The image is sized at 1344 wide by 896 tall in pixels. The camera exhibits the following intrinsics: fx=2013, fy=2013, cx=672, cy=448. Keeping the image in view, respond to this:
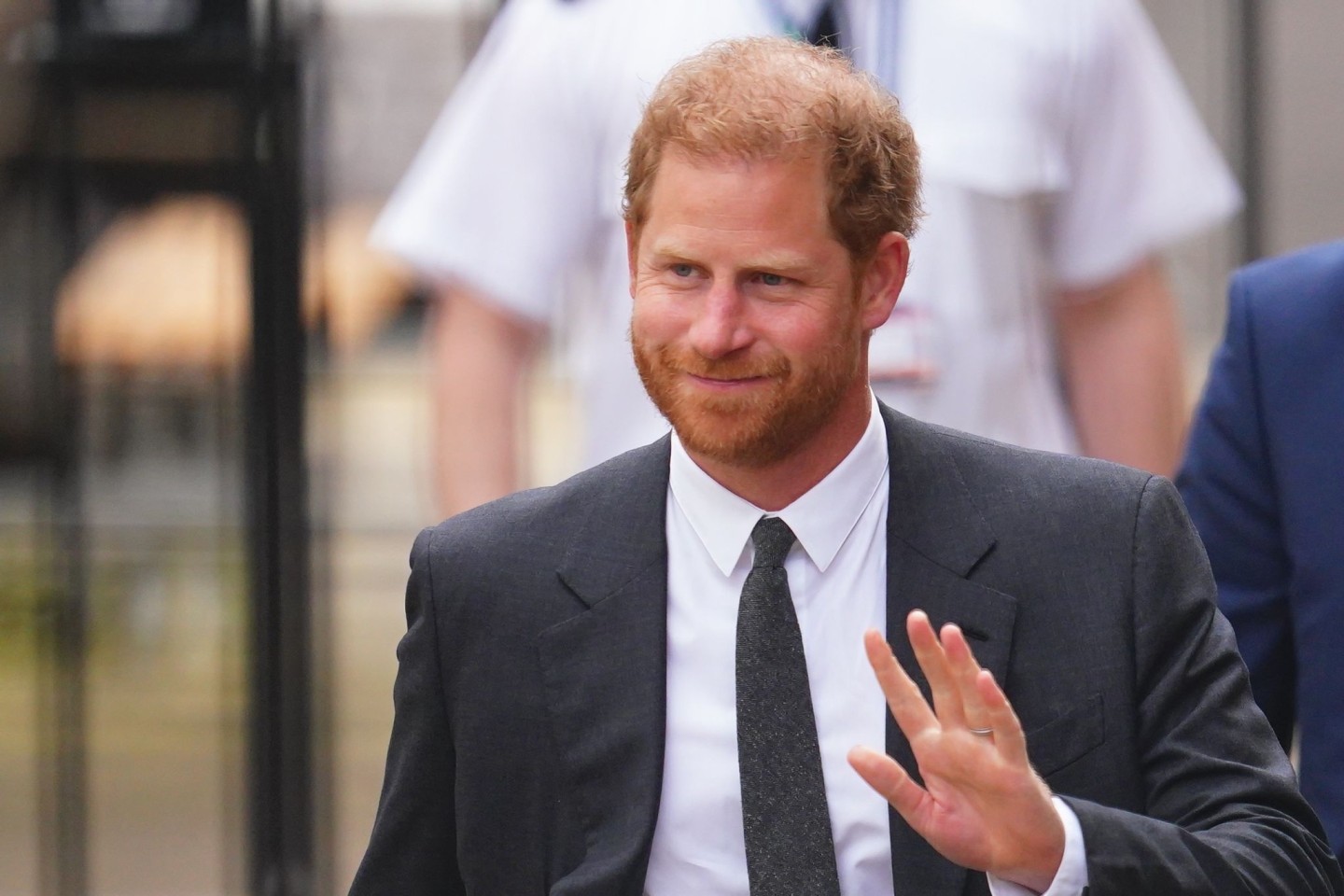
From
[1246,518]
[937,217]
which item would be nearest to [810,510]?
[1246,518]

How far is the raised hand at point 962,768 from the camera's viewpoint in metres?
1.77

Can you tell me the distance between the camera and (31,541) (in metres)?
4.73

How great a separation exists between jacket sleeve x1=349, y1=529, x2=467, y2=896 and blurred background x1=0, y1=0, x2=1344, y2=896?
233 centimetres

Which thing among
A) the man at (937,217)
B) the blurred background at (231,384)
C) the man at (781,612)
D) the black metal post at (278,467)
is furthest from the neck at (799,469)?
the black metal post at (278,467)

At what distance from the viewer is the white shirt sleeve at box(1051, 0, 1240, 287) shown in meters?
3.27

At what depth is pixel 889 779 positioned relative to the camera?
1765mm

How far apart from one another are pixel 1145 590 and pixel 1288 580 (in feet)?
1.89

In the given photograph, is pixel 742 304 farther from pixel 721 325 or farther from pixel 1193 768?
pixel 1193 768

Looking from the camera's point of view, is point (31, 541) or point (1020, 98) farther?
point (31, 541)

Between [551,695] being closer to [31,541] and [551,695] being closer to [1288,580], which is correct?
[1288,580]

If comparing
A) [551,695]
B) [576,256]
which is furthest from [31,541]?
[551,695]

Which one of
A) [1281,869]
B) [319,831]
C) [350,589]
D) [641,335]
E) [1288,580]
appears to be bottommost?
[319,831]

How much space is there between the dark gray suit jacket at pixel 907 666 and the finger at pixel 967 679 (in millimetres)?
178

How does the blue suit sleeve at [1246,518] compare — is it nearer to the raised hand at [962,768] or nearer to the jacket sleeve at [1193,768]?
the jacket sleeve at [1193,768]
